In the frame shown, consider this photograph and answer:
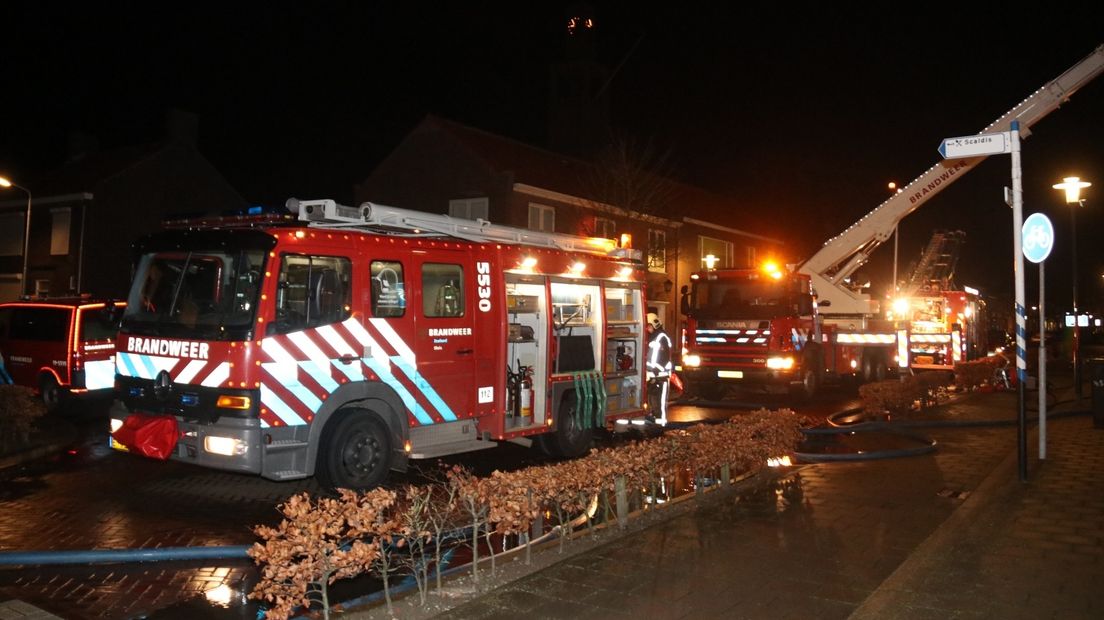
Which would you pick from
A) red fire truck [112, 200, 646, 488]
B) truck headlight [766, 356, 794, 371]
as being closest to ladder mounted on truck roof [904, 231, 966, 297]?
truck headlight [766, 356, 794, 371]

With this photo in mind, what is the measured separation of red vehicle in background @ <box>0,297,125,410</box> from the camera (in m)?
13.9

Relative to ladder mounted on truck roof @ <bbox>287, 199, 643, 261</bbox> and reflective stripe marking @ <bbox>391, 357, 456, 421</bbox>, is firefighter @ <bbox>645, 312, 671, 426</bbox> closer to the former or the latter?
ladder mounted on truck roof @ <bbox>287, 199, 643, 261</bbox>

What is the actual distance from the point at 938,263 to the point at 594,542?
2305cm

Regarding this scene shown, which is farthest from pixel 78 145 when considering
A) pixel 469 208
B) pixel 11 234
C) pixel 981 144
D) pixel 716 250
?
pixel 981 144

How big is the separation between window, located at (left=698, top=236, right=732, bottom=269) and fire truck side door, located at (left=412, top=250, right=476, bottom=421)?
2672cm

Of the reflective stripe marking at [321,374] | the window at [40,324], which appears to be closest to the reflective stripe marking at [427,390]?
the reflective stripe marking at [321,374]

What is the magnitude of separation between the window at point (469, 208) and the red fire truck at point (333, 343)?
16.4 meters

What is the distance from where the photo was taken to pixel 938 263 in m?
25.9

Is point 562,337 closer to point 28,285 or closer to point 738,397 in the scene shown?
point 738,397

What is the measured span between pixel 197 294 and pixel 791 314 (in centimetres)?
1302

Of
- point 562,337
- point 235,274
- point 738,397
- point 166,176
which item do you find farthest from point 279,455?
point 166,176

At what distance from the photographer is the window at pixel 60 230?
2880cm

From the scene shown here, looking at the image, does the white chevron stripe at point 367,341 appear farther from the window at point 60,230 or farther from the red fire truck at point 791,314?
the window at point 60,230

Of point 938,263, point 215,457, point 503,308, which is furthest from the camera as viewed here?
point 938,263
